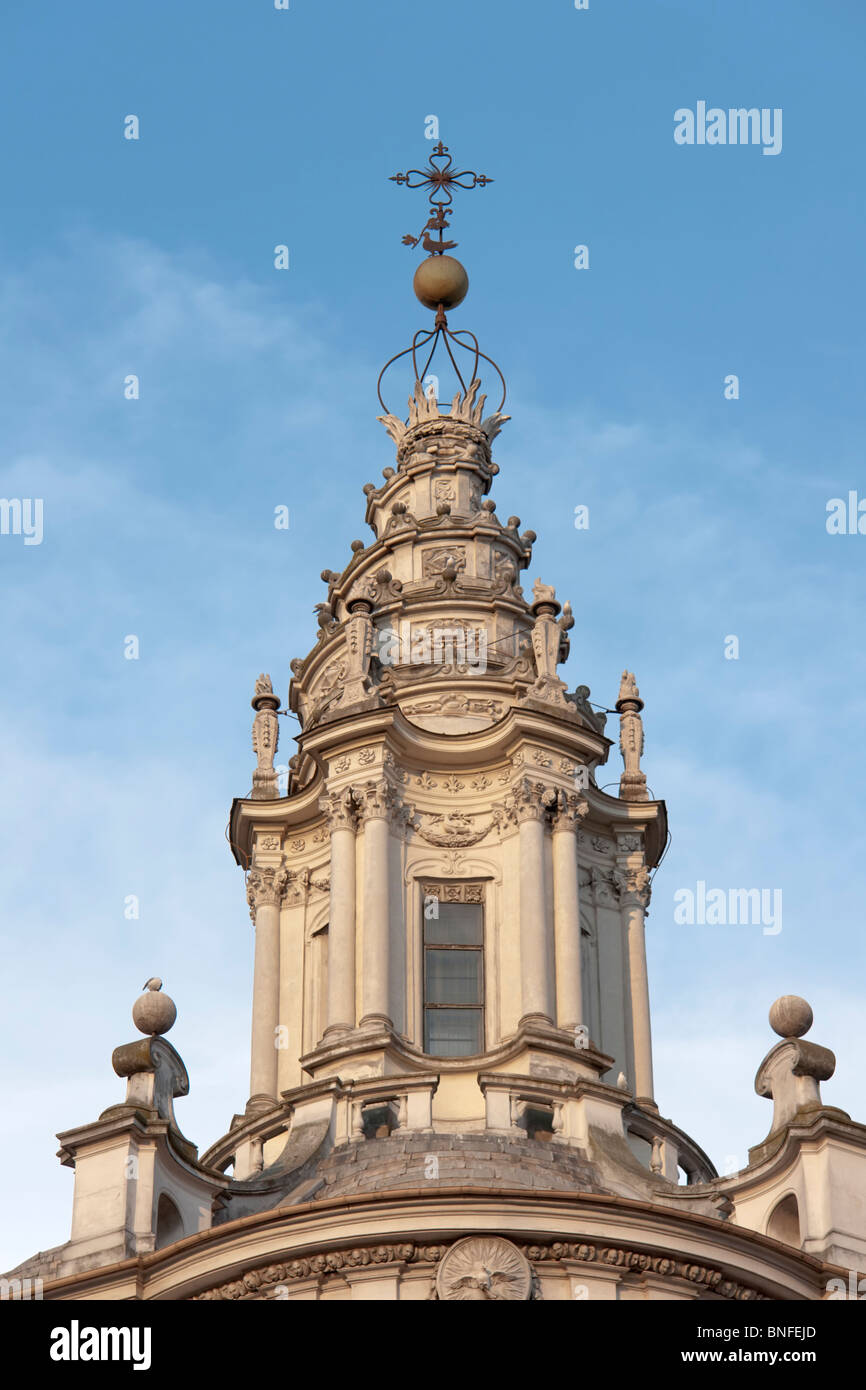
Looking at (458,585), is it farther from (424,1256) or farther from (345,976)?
(424,1256)

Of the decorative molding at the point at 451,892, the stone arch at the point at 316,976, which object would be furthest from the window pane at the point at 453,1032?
the decorative molding at the point at 451,892

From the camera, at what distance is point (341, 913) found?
4119cm

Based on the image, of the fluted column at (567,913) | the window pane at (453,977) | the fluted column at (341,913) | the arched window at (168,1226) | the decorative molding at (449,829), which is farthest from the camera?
the decorative molding at (449,829)

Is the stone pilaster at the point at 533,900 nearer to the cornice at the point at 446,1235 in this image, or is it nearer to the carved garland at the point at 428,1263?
the cornice at the point at 446,1235

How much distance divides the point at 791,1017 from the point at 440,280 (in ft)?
62.5

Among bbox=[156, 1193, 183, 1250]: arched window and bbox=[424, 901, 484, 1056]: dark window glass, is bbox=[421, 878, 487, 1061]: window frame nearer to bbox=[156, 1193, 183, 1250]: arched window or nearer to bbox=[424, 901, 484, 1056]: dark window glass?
bbox=[424, 901, 484, 1056]: dark window glass

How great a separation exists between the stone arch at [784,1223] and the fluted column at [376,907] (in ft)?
21.7

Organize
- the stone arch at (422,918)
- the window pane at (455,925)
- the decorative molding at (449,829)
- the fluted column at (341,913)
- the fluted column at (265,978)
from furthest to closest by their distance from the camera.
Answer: the decorative molding at (449,829), the fluted column at (265,978), the window pane at (455,925), the stone arch at (422,918), the fluted column at (341,913)

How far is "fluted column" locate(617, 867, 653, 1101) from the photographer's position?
138 ft

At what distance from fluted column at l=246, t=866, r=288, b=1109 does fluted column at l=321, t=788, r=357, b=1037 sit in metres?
1.94

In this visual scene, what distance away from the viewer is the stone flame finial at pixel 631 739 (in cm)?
4497

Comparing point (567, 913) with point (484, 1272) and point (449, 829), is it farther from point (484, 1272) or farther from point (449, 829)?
point (484, 1272)
